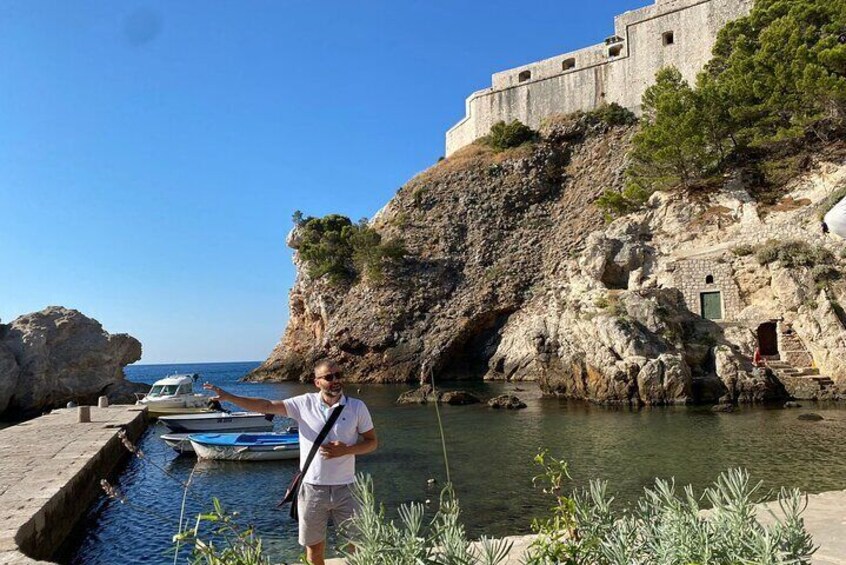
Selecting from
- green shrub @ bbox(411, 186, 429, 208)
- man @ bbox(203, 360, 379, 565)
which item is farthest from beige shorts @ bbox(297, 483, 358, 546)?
green shrub @ bbox(411, 186, 429, 208)

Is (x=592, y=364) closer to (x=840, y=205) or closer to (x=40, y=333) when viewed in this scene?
(x=840, y=205)

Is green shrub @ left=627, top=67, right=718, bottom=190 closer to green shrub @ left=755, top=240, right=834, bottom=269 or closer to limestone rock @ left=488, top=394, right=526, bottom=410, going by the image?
green shrub @ left=755, top=240, right=834, bottom=269

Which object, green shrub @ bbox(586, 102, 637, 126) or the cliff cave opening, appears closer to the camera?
the cliff cave opening

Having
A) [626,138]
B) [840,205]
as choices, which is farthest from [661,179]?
[840,205]

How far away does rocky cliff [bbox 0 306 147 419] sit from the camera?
27.8 metres

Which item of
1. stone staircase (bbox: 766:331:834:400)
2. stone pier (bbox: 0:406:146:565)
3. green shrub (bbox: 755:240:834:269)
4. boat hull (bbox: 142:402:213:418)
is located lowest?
boat hull (bbox: 142:402:213:418)

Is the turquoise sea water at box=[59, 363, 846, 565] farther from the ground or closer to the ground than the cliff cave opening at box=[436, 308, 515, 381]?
closer to the ground

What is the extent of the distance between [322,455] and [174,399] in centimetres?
2273

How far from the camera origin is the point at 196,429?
19062 millimetres

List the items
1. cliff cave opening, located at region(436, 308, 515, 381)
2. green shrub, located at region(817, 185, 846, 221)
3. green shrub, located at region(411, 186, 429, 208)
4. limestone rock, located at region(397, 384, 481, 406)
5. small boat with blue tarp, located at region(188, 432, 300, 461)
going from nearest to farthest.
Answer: small boat with blue tarp, located at region(188, 432, 300, 461) → green shrub, located at region(817, 185, 846, 221) → limestone rock, located at region(397, 384, 481, 406) → cliff cave opening, located at region(436, 308, 515, 381) → green shrub, located at region(411, 186, 429, 208)

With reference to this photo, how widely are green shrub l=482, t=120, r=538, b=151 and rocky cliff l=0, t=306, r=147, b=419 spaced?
3478 cm

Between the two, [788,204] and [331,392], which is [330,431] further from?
[788,204]

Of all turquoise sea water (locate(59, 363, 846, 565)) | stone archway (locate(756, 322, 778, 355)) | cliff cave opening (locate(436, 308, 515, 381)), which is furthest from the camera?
cliff cave opening (locate(436, 308, 515, 381))

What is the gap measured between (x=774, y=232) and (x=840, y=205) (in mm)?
27335
